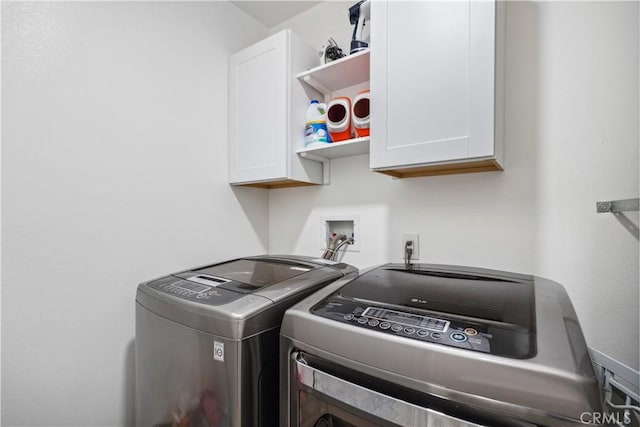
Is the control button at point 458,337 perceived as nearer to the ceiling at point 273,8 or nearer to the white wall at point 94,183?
the white wall at point 94,183

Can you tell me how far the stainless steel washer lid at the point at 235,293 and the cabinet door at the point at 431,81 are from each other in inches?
19.3

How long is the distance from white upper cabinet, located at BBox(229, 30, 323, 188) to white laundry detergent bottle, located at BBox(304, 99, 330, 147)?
0.03 metres

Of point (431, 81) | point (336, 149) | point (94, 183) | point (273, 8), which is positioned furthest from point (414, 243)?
point (273, 8)

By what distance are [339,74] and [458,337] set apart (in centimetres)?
122

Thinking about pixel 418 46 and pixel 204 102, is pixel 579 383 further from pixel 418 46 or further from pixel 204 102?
pixel 204 102

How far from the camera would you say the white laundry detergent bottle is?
1371mm

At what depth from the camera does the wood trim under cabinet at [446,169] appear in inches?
39.6

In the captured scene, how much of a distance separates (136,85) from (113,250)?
27.1 inches

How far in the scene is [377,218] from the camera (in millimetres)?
1397

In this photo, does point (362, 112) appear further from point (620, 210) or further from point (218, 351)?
point (218, 351)

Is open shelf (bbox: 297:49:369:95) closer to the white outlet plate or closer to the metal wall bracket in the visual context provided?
the white outlet plate

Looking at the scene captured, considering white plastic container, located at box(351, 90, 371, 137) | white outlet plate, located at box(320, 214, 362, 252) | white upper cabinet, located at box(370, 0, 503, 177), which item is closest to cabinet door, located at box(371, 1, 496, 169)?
white upper cabinet, located at box(370, 0, 503, 177)

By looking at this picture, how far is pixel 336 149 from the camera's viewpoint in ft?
4.43

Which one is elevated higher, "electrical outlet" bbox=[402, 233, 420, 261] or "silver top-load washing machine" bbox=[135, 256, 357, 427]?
"electrical outlet" bbox=[402, 233, 420, 261]
